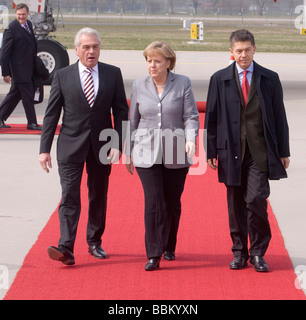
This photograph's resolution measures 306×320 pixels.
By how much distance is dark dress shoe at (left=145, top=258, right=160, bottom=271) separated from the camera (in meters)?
5.44

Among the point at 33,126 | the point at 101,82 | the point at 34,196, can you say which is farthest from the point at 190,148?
the point at 33,126

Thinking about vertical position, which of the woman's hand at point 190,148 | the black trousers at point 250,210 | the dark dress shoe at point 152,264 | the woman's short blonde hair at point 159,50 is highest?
the woman's short blonde hair at point 159,50

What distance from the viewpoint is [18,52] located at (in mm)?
11078

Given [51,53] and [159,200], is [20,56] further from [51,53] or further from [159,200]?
[51,53]

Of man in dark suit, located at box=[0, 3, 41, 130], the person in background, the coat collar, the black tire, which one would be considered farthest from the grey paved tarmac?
the black tire

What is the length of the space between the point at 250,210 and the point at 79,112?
1.36m

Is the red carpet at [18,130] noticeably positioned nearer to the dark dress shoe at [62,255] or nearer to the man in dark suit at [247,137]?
the dark dress shoe at [62,255]

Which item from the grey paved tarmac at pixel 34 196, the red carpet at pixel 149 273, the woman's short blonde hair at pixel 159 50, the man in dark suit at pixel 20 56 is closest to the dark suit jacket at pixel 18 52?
the man in dark suit at pixel 20 56

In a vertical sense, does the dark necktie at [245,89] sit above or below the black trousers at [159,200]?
above

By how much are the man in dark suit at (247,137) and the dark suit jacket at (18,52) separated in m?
6.02

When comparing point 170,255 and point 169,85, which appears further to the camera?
point 170,255

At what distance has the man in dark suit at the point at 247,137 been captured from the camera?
5.36 metres
